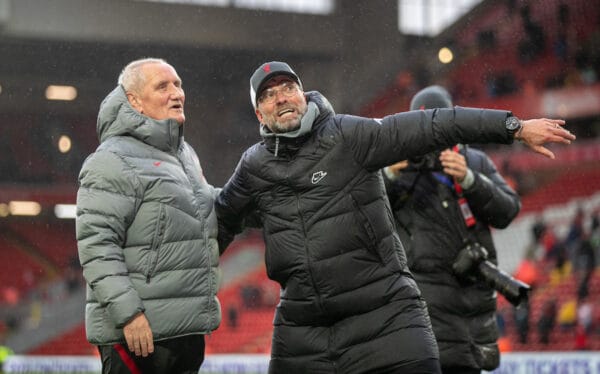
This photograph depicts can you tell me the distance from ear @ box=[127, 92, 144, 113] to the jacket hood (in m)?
0.03

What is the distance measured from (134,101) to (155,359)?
994 mm

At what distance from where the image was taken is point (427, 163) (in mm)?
4195

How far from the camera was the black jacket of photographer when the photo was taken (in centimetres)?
410

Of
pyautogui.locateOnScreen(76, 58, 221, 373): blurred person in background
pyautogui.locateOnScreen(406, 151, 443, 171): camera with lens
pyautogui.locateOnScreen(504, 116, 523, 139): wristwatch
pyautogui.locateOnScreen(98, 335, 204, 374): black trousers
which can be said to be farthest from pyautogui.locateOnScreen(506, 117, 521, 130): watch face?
pyautogui.locateOnScreen(98, 335, 204, 374): black trousers

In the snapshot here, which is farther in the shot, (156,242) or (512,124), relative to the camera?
(156,242)

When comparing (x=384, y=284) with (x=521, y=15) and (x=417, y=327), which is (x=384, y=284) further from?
(x=521, y=15)

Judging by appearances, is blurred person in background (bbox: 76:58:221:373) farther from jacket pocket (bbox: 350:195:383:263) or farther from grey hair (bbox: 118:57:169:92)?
jacket pocket (bbox: 350:195:383:263)

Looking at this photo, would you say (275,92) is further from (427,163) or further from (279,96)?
(427,163)

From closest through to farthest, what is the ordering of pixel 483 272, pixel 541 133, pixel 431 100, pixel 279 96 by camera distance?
pixel 541 133, pixel 279 96, pixel 483 272, pixel 431 100

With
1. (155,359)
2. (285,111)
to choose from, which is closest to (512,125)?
(285,111)

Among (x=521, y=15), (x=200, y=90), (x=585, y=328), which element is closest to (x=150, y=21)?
(x=200, y=90)

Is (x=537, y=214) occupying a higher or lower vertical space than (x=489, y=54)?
lower

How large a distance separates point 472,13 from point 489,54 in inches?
81.9

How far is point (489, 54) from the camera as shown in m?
20.8
